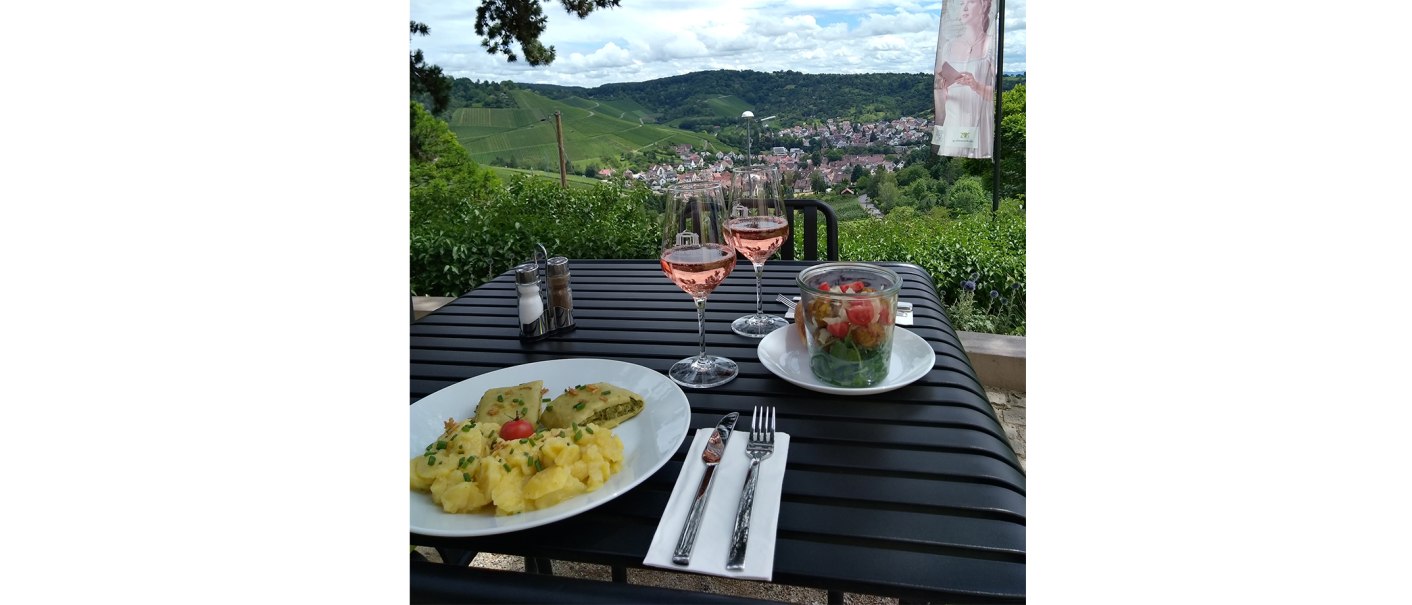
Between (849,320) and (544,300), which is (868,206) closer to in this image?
(544,300)

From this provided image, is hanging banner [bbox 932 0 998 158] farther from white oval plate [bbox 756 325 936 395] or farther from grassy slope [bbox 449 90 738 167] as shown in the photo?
white oval plate [bbox 756 325 936 395]

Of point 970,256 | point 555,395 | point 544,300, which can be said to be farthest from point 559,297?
point 970,256

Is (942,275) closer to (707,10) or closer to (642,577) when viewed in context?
(707,10)

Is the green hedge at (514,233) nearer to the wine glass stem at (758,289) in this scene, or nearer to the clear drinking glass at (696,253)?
the wine glass stem at (758,289)

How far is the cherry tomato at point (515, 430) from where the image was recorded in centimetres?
88

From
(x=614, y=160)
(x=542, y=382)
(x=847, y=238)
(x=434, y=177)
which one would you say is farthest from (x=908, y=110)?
(x=542, y=382)

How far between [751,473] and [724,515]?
7cm

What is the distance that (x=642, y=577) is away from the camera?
1861 mm

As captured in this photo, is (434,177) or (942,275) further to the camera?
(434,177)

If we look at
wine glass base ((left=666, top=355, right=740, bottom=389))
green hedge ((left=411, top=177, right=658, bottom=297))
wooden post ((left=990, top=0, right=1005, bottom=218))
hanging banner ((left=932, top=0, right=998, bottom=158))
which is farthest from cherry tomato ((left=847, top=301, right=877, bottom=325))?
hanging banner ((left=932, top=0, right=998, bottom=158))

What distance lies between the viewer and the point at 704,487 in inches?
30.2

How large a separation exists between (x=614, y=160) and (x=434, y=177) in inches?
45.0
